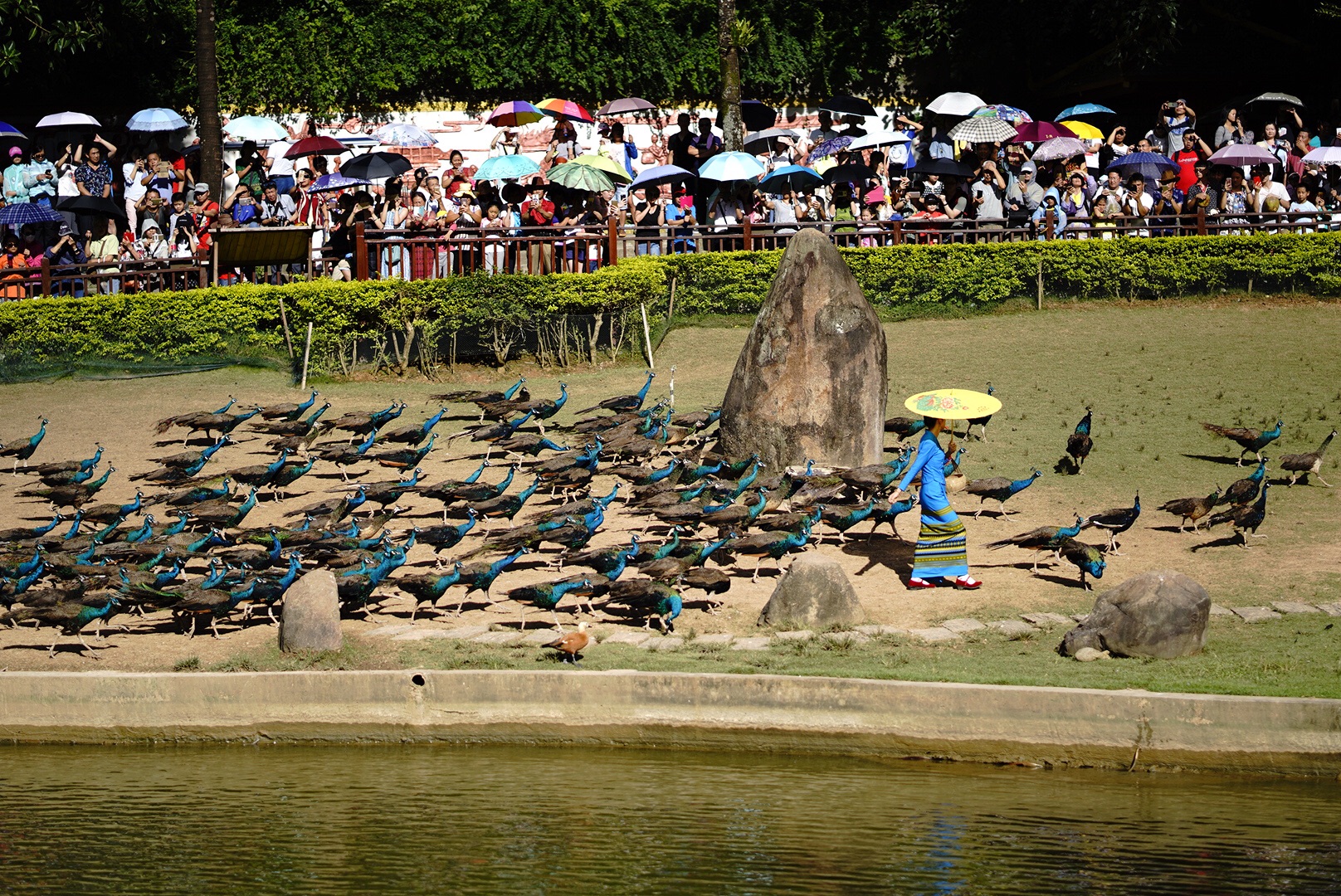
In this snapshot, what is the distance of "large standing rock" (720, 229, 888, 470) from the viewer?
17.1 metres

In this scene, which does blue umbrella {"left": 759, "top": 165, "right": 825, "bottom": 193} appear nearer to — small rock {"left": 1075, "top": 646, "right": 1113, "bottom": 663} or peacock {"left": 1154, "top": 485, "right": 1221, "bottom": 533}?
peacock {"left": 1154, "top": 485, "right": 1221, "bottom": 533}

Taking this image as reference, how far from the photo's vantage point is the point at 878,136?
26.9 m

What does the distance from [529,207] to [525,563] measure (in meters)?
10.4

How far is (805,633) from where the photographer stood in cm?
1283

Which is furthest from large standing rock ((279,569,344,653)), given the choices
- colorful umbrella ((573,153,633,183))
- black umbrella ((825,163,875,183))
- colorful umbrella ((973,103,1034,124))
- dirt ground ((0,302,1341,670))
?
colorful umbrella ((973,103,1034,124))

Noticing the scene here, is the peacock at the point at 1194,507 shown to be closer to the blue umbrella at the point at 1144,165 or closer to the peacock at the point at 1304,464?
the peacock at the point at 1304,464

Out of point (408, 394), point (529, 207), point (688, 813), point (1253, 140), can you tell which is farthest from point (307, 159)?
point (688, 813)

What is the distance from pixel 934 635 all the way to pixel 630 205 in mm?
13745

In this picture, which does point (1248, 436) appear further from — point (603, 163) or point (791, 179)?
point (603, 163)

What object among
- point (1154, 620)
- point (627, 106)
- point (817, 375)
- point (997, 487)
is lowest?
point (1154, 620)

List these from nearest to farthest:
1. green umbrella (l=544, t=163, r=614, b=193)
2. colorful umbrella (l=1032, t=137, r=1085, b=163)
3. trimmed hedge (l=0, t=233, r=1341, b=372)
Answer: trimmed hedge (l=0, t=233, r=1341, b=372) < green umbrella (l=544, t=163, r=614, b=193) < colorful umbrella (l=1032, t=137, r=1085, b=163)

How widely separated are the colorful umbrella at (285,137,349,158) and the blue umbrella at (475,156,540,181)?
3250mm

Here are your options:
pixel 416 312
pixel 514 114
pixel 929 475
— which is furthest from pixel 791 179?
pixel 929 475

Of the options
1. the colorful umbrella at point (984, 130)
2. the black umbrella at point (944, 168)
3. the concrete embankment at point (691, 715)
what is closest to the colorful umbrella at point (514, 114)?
the black umbrella at point (944, 168)
